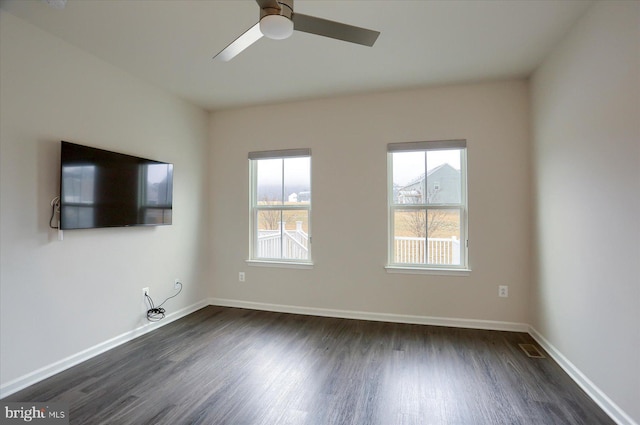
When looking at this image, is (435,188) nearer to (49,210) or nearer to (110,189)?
(110,189)

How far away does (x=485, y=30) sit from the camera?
229 cm

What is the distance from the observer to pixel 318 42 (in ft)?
7.99

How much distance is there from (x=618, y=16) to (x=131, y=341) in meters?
4.45

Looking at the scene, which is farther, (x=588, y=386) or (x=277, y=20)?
(x=588, y=386)

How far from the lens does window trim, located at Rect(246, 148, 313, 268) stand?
12.3 ft

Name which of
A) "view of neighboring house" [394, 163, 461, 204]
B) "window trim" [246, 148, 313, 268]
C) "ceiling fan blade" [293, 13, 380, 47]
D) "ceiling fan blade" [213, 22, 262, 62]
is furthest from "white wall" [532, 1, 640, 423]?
"window trim" [246, 148, 313, 268]

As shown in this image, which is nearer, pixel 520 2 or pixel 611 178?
pixel 611 178

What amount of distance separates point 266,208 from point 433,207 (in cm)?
205

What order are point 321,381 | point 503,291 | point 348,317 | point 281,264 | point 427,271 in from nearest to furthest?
point 321,381 < point 503,291 < point 427,271 < point 348,317 < point 281,264

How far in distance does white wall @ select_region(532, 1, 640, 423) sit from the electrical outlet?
38 centimetres

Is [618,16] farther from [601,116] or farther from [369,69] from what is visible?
[369,69]

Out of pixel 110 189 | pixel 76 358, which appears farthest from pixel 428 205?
pixel 76 358

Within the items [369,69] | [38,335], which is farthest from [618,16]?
[38,335]

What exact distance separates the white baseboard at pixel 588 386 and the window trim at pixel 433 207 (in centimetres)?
93
